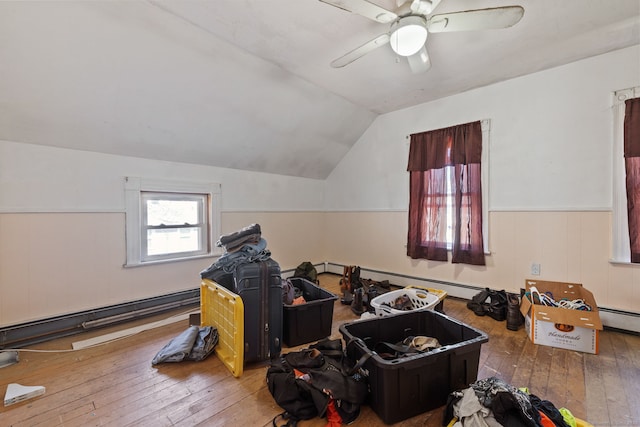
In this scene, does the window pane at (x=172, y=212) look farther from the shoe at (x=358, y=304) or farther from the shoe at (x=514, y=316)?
the shoe at (x=514, y=316)

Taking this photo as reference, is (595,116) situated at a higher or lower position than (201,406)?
higher

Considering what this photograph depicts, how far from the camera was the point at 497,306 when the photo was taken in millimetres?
2807

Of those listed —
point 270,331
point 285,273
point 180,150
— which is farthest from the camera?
point 285,273

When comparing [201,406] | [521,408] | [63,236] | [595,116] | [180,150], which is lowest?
[201,406]

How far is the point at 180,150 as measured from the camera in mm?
2994

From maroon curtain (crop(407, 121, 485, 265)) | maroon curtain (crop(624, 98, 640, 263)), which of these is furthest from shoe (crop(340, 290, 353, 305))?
maroon curtain (crop(624, 98, 640, 263))

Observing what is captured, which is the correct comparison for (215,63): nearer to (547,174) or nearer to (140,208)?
(140,208)

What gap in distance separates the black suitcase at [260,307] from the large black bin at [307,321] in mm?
186

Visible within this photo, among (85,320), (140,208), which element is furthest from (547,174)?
(85,320)

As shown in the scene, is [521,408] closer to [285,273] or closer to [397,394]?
[397,394]

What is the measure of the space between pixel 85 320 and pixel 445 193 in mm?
3961

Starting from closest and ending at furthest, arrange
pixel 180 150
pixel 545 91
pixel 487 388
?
pixel 487 388, pixel 545 91, pixel 180 150

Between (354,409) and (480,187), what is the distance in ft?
8.82

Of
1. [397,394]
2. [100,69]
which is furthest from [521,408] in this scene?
[100,69]
